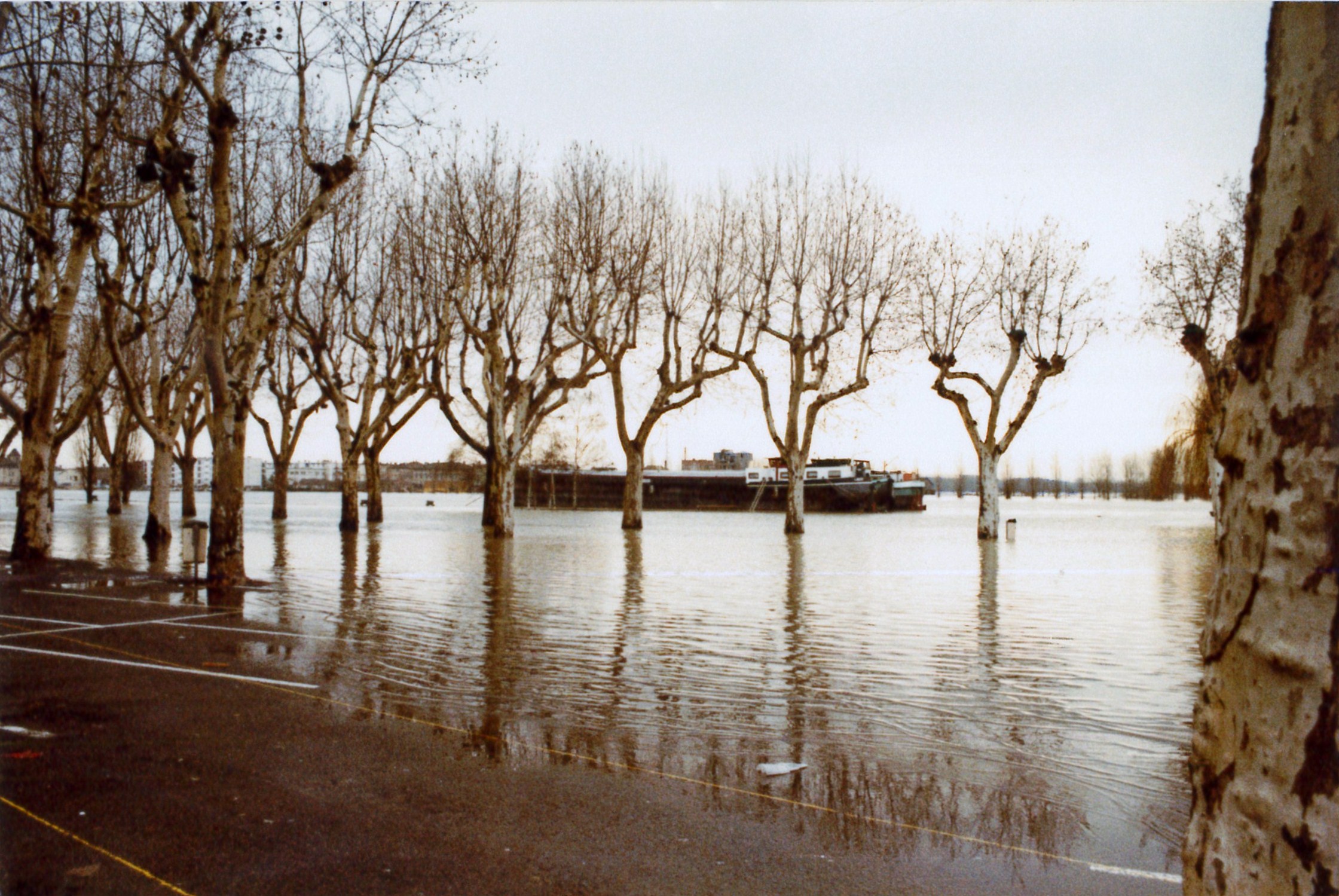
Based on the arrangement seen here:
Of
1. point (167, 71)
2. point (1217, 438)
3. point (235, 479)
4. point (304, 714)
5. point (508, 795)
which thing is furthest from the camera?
point (167, 71)

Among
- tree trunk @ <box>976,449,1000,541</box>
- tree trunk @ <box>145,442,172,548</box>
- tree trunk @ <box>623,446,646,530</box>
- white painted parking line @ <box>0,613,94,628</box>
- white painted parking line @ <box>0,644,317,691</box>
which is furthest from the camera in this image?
tree trunk @ <box>623,446,646,530</box>

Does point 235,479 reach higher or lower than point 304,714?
higher

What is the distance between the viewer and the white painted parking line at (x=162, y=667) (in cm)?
705

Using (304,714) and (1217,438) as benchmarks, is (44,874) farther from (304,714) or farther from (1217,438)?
(1217,438)

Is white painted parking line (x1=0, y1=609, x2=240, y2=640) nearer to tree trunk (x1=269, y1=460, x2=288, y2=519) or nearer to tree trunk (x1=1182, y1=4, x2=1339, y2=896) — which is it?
tree trunk (x1=1182, y1=4, x2=1339, y2=896)

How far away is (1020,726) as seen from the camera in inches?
238

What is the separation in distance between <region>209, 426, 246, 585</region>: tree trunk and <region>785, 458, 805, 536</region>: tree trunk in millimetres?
21531

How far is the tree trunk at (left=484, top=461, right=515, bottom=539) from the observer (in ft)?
91.2

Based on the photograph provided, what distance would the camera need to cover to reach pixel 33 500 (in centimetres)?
1562

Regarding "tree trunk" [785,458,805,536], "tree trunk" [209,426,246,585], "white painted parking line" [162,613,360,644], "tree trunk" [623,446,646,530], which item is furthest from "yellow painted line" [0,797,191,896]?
"tree trunk" [623,446,646,530]

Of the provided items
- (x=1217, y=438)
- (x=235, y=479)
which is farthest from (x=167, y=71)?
(x=1217, y=438)

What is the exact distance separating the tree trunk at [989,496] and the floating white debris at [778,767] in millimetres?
26469

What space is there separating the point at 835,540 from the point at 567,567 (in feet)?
45.0

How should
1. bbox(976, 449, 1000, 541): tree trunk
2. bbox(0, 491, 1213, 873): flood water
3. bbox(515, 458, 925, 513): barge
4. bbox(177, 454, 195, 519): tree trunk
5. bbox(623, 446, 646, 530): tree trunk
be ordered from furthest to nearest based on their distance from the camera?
bbox(515, 458, 925, 513): barge → bbox(177, 454, 195, 519): tree trunk → bbox(623, 446, 646, 530): tree trunk → bbox(976, 449, 1000, 541): tree trunk → bbox(0, 491, 1213, 873): flood water
